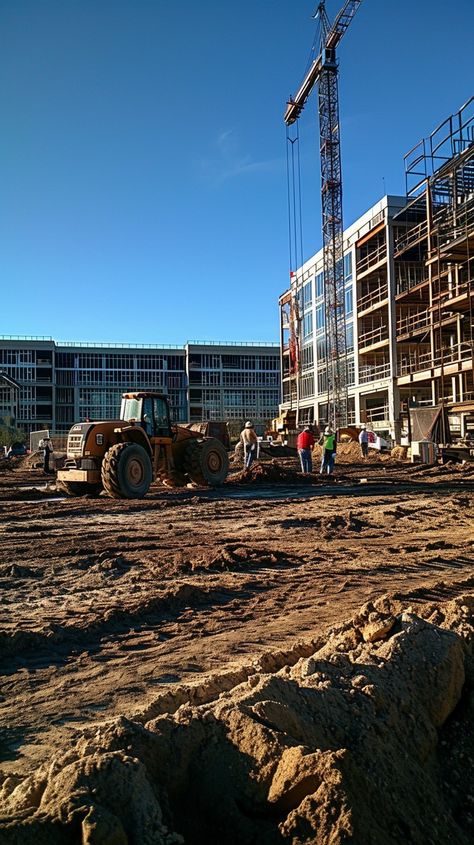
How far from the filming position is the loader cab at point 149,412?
A: 1756 centimetres

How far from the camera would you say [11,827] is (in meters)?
2.20

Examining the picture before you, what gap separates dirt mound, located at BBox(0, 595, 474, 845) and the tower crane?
52.3 m

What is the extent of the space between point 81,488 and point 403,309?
117 feet

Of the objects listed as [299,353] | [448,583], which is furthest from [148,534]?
[299,353]

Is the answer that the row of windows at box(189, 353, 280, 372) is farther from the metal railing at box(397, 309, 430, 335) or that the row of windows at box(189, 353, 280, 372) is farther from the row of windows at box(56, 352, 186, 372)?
the metal railing at box(397, 309, 430, 335)

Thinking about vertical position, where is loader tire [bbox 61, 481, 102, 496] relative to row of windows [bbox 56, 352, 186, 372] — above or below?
below

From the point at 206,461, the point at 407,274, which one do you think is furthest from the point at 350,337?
the point at 206,461

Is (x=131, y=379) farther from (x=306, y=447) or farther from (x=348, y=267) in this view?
(x=306, y=447)

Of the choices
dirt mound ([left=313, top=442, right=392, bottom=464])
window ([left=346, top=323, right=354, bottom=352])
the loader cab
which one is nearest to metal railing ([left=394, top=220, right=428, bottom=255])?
window ([left=346, top=323, right=354, bottom=352])

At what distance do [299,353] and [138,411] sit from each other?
5211 cm

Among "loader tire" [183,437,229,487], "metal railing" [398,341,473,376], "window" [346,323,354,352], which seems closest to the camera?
"loader tire" [183,437,229,487]

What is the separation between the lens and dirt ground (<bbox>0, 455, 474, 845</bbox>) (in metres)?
2.44

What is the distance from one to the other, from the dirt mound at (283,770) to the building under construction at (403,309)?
91.6ft

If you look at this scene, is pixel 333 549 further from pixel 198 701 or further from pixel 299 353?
pixel 299 353
